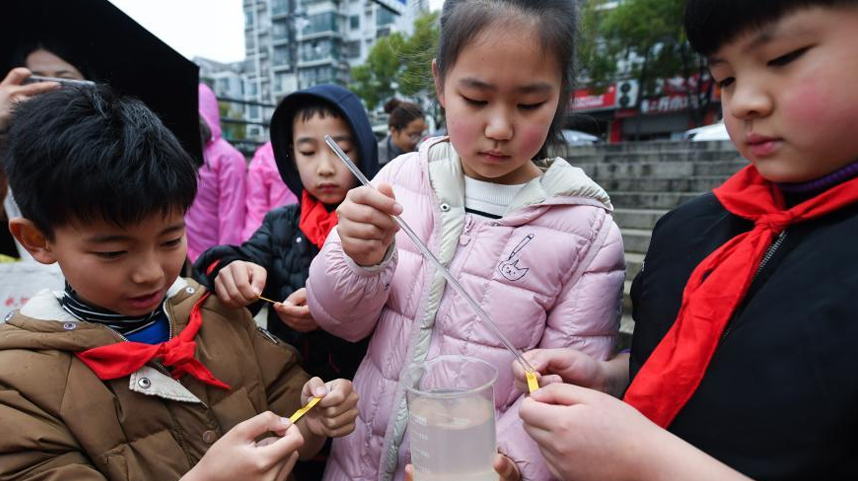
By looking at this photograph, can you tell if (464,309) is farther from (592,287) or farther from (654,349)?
(654,349)

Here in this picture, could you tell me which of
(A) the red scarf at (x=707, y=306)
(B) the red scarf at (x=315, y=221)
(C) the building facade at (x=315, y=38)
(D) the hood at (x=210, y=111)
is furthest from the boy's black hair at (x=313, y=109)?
(C) the building facade at (x=315, y=38)

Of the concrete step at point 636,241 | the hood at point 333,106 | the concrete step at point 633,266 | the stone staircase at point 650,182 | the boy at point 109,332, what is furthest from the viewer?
the stone staircase at point 650,182

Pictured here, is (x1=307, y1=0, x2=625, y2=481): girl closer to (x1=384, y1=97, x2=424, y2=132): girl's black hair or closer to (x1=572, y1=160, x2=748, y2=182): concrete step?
(x1=384, y1=97, x2=424, y2=132): girl's black hair

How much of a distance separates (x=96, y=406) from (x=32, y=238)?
484mm

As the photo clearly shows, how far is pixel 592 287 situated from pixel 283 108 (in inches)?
63.5

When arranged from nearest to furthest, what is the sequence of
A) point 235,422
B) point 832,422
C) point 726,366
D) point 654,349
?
point 832,422, point 726,366, point 654,349, point 235,422

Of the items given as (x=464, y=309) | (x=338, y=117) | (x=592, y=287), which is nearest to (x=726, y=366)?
(x=592, y=287)

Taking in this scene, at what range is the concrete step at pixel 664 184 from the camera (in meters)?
6.09

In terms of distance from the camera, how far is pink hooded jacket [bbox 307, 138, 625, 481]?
1.30 meters

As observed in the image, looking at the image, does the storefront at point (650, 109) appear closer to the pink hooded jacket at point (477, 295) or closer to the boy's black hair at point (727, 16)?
the pink hooded jacket at point (477, 295)

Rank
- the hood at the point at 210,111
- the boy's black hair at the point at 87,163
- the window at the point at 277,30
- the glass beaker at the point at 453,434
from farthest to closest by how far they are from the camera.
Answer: the window at the point at 277,30
the hood at the point at 210,111
the boy's black hair at the point at 87,163
the glass beaker at the point at 453,434

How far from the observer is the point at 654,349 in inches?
44.1

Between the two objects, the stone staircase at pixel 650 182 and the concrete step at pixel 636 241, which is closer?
the concrete step at pixel 636 241

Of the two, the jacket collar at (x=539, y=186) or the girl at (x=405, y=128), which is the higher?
the girl at (x=405, y=128)
